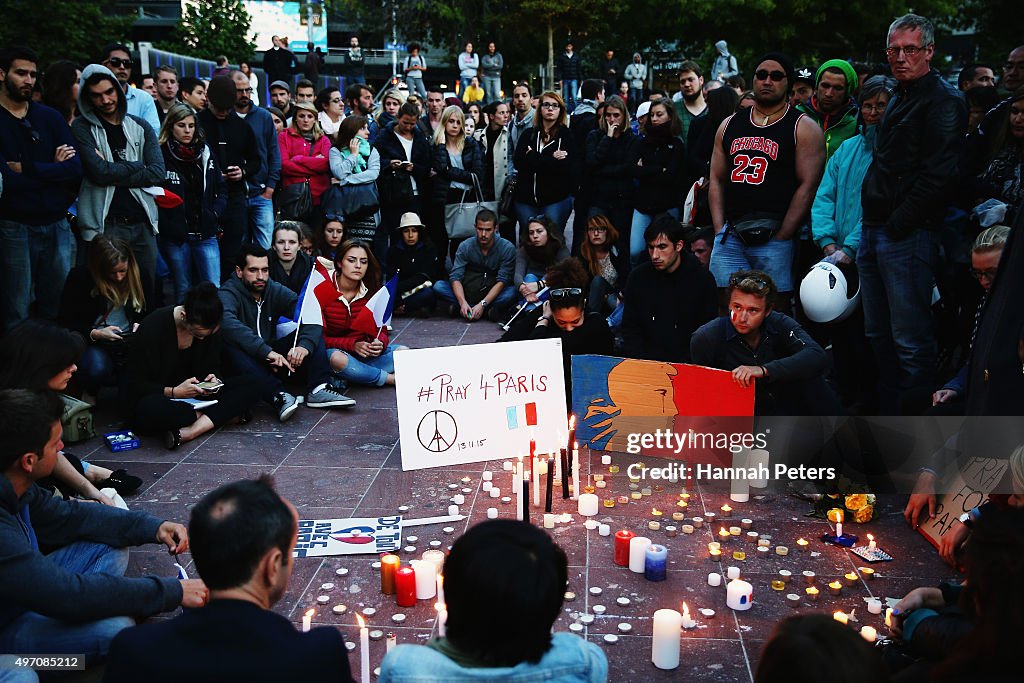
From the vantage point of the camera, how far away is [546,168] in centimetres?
944

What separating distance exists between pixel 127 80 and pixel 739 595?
711cm

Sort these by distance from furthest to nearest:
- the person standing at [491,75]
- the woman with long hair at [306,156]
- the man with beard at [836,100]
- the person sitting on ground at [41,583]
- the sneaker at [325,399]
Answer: the person standing at [491,75], the woman with long hair at [306,156], the man with beard at [836,100], the sneaker at [325,399], the person sitting on ground at [41,583]

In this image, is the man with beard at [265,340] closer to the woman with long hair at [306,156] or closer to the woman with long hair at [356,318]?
the woman with long hair at [356,318]

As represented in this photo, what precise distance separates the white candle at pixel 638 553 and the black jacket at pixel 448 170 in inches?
254

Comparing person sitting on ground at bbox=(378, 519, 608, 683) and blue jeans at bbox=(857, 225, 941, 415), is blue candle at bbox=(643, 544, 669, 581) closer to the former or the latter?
person sitting on ground at bbox=(378, 519, 608, 683)

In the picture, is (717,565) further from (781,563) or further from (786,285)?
(786,285)

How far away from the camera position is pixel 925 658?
124 inches

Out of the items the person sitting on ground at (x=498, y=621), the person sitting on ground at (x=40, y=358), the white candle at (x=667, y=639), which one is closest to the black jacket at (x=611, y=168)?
the person sitting on ground at (x=40, y=358)

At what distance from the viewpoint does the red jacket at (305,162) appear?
945cm

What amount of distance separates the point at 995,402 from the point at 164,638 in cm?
342

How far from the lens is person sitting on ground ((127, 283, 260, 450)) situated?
19.6 feet

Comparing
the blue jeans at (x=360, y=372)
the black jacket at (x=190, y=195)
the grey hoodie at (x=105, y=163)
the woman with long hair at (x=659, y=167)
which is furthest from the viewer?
the woman with long hair at (x=659, y=167)

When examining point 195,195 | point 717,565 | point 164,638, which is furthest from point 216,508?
point 195,195

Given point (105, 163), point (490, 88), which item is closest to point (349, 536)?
point (105, 163)
